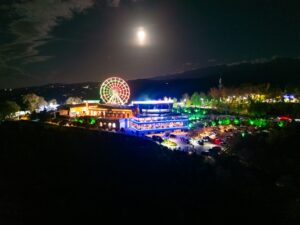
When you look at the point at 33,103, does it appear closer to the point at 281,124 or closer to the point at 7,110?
the point at 7,110

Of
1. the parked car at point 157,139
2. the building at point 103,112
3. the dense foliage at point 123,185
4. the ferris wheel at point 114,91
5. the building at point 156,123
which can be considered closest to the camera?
the dense foliage at point 123,185

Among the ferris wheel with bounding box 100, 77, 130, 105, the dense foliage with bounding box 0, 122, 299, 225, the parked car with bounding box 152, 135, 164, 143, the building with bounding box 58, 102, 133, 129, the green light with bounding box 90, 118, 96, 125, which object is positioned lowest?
the dense foliage with bounding box 0, 122, 299, 225

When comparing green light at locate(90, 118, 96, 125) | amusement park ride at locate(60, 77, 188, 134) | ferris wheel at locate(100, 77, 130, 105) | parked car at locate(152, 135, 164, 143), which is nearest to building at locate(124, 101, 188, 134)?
amusement park ride at locate(60, 77, 188, 134)

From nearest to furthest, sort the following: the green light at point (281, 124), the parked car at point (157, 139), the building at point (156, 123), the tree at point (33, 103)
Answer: the parked car at point (157, 139), the building at point (156, 123), the green light at point (281, 124), the tree at point (33, 103)

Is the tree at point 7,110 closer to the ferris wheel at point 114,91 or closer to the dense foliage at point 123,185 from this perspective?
the ferris wheel at point 114,91

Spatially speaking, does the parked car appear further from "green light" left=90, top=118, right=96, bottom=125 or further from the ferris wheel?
the ferris wheel

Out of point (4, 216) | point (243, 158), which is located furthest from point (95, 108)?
point (4, 216)

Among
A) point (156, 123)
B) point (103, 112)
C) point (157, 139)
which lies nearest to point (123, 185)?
point (157, 139)

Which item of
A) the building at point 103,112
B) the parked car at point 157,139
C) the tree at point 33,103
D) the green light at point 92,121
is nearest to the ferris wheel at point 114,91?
the building at point 103,112

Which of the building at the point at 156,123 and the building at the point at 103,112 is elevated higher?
the building at the point at 103,112
